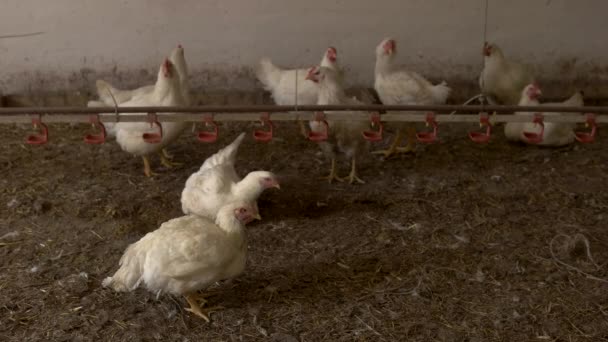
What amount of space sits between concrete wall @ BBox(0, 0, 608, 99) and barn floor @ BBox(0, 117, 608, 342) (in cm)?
77

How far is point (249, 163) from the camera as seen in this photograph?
4.93m

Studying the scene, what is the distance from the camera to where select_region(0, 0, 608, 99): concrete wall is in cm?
546

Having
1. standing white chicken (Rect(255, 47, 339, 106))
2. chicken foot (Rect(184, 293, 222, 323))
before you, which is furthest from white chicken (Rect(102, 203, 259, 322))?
standing white chicken (Rect(255, 47, 339, 106))

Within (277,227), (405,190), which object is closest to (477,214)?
(405,190)

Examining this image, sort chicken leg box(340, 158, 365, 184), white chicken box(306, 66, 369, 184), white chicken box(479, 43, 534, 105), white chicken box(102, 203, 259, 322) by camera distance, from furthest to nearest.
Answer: white chicken box(479, 43, 534, 105)
chicken leg box(340, 158, 365, 184)
white chicken box(306, 66, 369, 184)
white chicken box(102, 203, 259, 322)

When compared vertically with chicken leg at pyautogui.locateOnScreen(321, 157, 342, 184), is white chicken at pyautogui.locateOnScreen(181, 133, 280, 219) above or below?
above

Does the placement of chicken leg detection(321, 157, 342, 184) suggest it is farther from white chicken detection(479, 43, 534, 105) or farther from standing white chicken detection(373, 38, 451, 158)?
white chicken detection(479, 43, 534, 105)

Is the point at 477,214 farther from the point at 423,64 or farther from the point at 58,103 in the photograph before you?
the point at 58,103

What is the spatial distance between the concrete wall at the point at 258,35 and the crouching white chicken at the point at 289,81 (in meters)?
0.42

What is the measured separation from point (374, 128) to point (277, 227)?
1208 millimetres

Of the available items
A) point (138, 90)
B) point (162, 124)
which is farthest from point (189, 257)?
point (138, 90)

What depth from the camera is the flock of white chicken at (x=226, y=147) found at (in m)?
2.96

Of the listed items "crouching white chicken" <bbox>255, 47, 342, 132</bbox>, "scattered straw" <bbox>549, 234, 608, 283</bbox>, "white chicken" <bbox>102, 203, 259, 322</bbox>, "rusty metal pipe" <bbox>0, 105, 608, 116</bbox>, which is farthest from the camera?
"crouching white chicken" <bbox>255, 47, 342, 132</bbox>

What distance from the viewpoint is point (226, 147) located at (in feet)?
14.0
